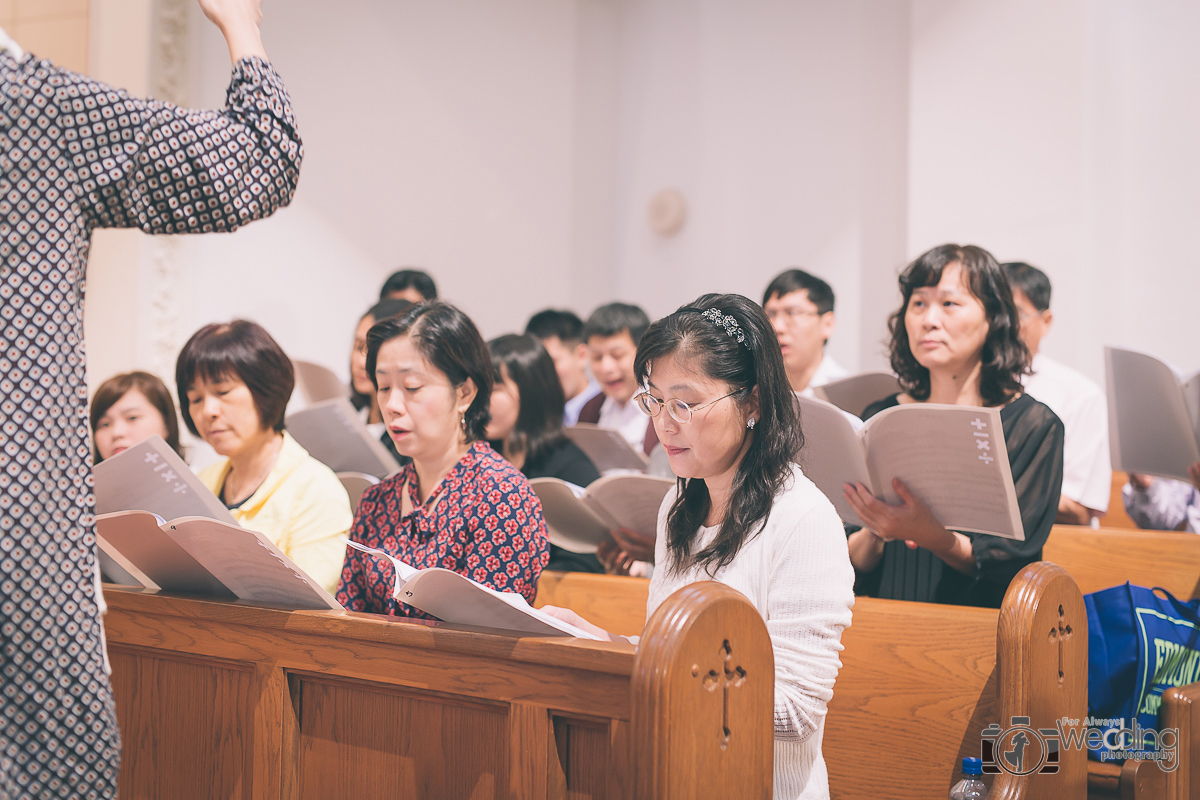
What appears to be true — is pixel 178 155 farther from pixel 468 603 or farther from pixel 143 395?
pixel 143 395

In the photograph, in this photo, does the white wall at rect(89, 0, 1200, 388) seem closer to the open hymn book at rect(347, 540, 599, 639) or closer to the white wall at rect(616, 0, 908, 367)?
the white wall at rect(616, 0, 908, 367)

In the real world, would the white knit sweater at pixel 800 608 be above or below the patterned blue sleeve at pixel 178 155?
below

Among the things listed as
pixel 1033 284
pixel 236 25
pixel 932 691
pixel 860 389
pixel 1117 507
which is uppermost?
pixel 236 25

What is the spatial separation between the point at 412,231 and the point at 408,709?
4.48 meters

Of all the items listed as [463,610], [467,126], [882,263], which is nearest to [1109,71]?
[882,263]

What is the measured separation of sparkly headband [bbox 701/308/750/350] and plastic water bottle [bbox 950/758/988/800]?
2.71ft

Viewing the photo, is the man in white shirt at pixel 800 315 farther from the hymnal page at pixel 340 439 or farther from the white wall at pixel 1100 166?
the white wall at pixel 1100 166

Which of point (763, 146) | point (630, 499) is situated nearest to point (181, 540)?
point (630, 499)

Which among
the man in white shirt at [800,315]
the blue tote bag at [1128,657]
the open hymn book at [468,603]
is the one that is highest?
the man in white shirt at [800,315]

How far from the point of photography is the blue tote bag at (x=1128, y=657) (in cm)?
210

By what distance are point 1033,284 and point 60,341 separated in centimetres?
313

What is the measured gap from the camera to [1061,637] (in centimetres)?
185

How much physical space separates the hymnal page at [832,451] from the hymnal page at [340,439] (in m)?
1.38

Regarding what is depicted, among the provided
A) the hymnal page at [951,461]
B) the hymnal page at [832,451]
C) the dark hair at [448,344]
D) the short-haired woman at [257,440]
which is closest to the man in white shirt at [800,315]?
the hymnal page at [832,451]
